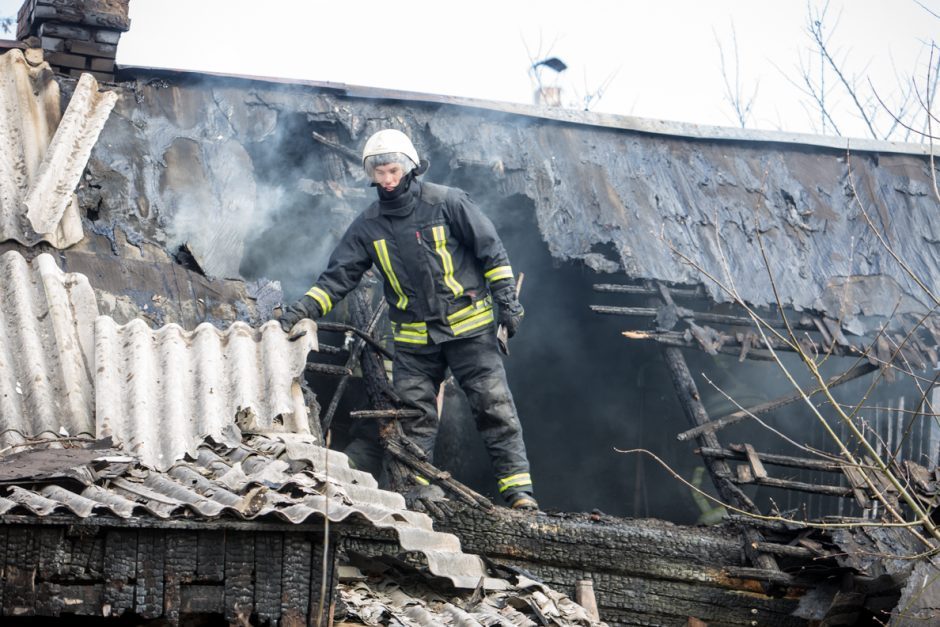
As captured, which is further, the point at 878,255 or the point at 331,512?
the point at 878,255

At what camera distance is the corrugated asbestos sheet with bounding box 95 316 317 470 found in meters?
5.79

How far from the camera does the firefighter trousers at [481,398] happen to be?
815cm

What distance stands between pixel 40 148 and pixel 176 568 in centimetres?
410

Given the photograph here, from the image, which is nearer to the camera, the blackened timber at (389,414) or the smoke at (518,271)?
the blackened timber at (389,414)

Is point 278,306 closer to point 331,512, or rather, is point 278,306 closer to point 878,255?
point 331,512

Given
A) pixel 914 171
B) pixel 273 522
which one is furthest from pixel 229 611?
pixel 914 171

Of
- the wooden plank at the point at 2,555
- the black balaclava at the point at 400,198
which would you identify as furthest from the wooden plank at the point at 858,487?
the wooden plank at the point at 2,555

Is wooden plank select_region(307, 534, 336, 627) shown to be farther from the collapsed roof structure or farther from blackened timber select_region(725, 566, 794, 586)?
blackened timber select_region(725, 566, 794, 586)

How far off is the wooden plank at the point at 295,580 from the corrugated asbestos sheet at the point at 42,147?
3.22 m

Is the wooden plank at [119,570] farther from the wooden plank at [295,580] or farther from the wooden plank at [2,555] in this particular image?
the wooden plank at [295,580]

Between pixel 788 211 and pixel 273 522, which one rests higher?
pixel 788 211

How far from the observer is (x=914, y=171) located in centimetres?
1098

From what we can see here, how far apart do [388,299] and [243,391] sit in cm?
225

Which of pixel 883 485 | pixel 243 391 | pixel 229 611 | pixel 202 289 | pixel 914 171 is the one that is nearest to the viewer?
pixel 229 611
